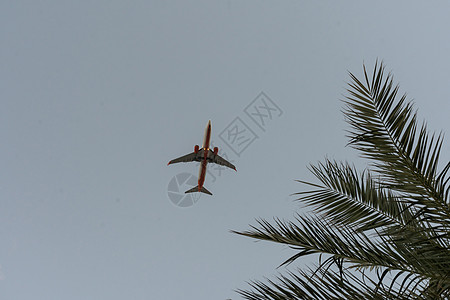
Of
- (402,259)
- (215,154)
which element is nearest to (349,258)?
(402,259)

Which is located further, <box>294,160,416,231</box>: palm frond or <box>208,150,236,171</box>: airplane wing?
<box>208,150,236,171</box>: airplane wing

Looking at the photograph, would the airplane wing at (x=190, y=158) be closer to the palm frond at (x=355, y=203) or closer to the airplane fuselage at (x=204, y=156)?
the airplane fuselage at (x=204, y=156)

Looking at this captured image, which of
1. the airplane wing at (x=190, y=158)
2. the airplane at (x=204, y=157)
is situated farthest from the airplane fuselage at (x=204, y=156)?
the airplane wing at (x=190, y=158)

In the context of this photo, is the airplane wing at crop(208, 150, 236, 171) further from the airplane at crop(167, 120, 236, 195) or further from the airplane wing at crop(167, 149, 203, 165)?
the airplane wing at crop(167, 149, 203, 165)

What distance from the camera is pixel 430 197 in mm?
3873

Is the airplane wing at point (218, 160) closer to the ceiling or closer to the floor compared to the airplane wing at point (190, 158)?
closer to the floor

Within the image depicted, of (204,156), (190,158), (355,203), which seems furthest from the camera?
(190,158)

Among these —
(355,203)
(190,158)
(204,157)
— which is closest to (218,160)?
(204,157)

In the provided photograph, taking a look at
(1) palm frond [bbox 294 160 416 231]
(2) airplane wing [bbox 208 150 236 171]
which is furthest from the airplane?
(1) palm frond [bbox 294 160 416 231]

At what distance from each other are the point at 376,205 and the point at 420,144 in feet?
4.35

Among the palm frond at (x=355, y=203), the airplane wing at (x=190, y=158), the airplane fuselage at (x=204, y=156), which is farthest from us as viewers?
the airplane wing at (x=190, y=158)

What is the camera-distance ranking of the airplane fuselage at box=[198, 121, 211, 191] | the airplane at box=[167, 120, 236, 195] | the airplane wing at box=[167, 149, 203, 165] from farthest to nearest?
the airplane wing at box=[167, 149, 203, 165], the airplane at box=[167, 120, 236, 195], the airplane fuselage at box=[198, 121, 211, 191]

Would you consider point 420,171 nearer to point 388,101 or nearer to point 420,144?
point 420,144

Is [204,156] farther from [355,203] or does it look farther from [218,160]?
[355,203]
